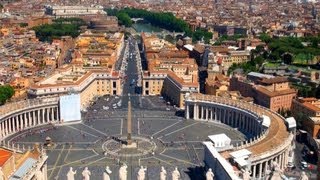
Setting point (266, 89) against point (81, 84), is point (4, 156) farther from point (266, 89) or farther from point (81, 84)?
point (266, 89)

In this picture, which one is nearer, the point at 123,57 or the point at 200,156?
the point at 200,156

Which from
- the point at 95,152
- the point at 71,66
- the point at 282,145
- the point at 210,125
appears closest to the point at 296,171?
the point at 282,145

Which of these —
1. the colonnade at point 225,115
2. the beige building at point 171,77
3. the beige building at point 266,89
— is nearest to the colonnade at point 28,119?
the colonnade at point 225,115

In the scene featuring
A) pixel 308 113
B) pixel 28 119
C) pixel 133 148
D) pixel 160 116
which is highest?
pixel 308 113

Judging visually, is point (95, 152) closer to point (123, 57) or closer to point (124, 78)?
point (124, 78)

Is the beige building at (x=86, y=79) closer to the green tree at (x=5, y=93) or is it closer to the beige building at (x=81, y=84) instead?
the beige building at (x=81, y=84)

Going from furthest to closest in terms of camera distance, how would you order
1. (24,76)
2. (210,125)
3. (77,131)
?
(24,76), (210,125), (77,131)

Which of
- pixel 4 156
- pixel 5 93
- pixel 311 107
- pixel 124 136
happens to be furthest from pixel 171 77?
pixel 4 156
